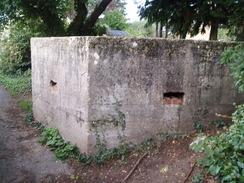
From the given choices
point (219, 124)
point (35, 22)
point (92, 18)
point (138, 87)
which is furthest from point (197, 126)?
point (35, 22)

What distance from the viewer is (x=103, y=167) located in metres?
3.58

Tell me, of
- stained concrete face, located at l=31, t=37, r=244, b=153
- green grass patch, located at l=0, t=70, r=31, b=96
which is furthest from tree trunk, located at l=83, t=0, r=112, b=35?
stained concrete face, located at l=31, t=37, r=244, b=153

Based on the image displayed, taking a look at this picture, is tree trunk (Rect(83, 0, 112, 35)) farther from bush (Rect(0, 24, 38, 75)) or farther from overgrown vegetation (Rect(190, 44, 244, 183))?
overgrown vegetation (Rect(190, 44, 244, 183))

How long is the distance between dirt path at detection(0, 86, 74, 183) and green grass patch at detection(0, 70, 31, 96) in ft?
10.6

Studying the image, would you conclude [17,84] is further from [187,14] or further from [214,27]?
[214,27]

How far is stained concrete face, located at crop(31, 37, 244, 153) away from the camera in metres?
3.55

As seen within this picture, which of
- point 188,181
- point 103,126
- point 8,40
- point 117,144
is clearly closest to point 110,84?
point 103,126

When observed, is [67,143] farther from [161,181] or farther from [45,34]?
[45,34]

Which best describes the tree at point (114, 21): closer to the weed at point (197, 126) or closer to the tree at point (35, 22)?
the tree at point (35, 22)

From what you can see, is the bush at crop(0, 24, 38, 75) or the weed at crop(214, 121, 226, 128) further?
the bush at crop(0, 24, 38, 75)

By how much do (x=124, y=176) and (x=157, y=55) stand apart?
76.1 inches

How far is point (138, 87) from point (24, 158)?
8.23 feet

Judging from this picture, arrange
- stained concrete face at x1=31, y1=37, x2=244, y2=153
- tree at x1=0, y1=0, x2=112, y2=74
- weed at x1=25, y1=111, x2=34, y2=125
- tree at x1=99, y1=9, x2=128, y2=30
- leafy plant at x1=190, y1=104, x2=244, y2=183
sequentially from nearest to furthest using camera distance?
1. leafy plant at x1=190, y1=104, x2=244, y2=183
2. stained concrete face at x1=31, y1=37, x2=244, y2=153
3. weed at x1=25, y1=111, x2=34, y2=125
4. tree at x1=0, y1=0, x2=112, y2=74
5. tree at x1=99, y1=9, x2=128, y2=30

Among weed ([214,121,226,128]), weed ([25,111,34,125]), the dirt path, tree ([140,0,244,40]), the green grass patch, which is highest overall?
tree ([140,0,244,40])
